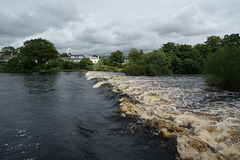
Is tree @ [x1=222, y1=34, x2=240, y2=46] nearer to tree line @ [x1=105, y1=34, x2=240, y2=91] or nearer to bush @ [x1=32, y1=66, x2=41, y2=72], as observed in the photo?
tree line @ [x1=105, y1=34, x2=240, y2=91]

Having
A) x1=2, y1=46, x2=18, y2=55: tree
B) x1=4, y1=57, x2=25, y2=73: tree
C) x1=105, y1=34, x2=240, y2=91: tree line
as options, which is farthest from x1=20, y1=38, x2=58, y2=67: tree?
x1=2, y1=46, x2=18, y2=55: tree

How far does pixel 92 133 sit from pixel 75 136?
94cm

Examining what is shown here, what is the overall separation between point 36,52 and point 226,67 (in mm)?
88980

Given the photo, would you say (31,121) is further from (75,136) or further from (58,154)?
(58,154)

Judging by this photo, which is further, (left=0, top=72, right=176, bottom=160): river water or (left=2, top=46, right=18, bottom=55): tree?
(left=2, top=46, right=18, bottom=55): tree

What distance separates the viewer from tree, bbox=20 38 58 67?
80.0 m

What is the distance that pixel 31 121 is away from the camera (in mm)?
9328

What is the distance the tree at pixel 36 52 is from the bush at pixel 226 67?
8544 cm

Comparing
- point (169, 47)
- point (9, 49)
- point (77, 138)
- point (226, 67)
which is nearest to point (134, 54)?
point (169, 47)

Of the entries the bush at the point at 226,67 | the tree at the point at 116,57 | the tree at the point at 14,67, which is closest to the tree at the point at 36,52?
the tree at the point at 14,67

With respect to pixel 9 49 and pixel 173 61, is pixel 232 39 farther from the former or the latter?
pixel 9 49

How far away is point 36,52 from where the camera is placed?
81.9 m

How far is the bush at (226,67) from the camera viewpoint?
1685 centimetres

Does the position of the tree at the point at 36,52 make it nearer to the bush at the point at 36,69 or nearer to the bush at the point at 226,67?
the bush at the point at 36,69
